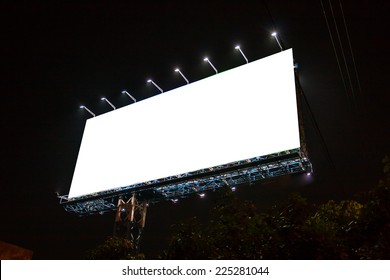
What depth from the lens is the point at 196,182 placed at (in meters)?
13.0

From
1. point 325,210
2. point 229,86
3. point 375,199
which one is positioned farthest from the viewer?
point 229,86

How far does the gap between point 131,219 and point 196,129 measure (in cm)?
456

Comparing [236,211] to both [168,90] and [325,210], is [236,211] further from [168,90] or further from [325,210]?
[168,90]

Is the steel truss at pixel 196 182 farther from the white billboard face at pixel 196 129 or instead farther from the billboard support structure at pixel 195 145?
the white billboard face at pixel 196 129

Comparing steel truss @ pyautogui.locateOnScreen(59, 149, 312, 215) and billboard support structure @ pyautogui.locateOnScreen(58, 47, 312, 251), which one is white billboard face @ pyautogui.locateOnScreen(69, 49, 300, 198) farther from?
steel truss @ pyautogui.locateOnScreen(59, 149, 312, 215)

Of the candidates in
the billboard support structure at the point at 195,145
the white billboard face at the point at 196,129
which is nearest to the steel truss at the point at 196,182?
the billboard support structure at the point at 195,145

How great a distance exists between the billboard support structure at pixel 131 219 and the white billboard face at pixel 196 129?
0.87 metres

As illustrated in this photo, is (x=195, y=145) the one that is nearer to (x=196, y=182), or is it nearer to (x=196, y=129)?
(x=196, y=129)

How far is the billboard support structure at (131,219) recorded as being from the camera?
46.3 feet

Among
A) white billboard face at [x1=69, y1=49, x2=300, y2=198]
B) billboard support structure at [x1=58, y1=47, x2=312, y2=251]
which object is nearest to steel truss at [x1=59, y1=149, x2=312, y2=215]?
billboard support structure at [x1=58, y1=47, x2=312, y2=251]

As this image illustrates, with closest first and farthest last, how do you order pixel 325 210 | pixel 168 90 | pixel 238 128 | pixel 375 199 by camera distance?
pixel 375 199 < pixel 325 210 < pixel 238 128 < pixel 168 90
